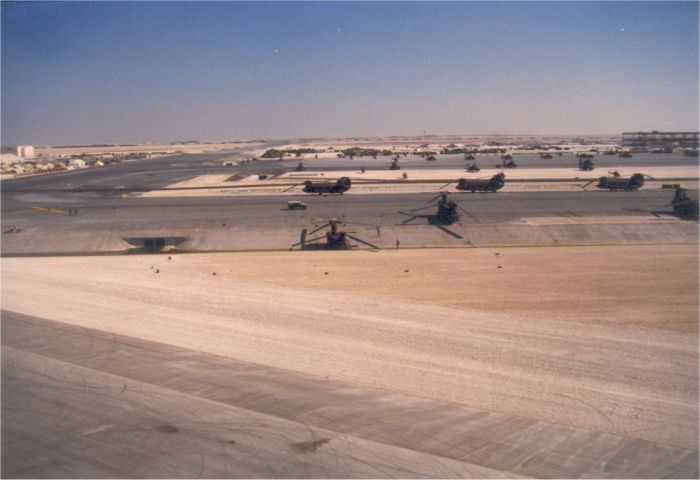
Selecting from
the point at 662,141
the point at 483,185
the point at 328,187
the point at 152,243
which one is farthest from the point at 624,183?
the point at 662,141

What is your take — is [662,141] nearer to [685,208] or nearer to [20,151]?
[685,208]

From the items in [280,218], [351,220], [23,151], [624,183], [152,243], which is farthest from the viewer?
[23,151]

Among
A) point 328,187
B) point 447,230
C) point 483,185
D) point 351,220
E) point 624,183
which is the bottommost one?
point 447,230

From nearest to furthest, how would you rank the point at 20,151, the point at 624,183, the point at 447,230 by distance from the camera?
1. the point at 447,230
2. the point at 624,183
3. the point at 20,151

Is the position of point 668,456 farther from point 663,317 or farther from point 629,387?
point 663,317

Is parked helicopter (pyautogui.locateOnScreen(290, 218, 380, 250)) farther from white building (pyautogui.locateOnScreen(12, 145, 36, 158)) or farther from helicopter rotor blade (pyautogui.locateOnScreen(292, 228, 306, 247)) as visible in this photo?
white building (pyautogui.locateOnScreen(12, 145, 36, 158))

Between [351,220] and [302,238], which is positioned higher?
[351,220]

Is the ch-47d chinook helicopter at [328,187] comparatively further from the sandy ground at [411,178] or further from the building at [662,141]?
the building at [662,141]
